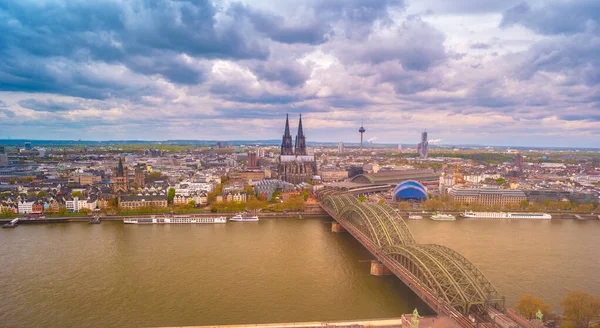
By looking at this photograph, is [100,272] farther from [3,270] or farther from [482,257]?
[482,257]

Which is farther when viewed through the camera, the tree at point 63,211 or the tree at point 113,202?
the tree at point 113,202

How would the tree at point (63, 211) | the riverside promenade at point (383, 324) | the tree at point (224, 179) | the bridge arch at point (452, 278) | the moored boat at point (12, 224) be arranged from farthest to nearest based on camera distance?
the tree at point (224, 179) → the tree at point (63, 211) → the moored boat at point (12, 224) → the bridge arch at point (452, 278) → the riverside promenade at point (383, 324)

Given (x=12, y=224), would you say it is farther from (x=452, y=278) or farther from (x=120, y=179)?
(x=452, y=278)

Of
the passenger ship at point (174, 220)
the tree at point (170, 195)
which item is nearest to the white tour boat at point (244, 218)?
the passenger ship at point (174, 220)

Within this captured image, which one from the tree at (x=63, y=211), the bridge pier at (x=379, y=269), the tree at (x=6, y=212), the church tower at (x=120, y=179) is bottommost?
the bridge pier at (x=379, y=269)

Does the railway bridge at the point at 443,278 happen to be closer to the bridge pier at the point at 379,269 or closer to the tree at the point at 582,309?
the bridge pier at the point at 379,269

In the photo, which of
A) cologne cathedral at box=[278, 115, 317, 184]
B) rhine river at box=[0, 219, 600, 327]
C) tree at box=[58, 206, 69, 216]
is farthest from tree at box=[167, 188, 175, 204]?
cologne cathedral at box=[278, 115, 317, 184]

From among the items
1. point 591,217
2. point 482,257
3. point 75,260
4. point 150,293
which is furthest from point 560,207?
point 75,260
